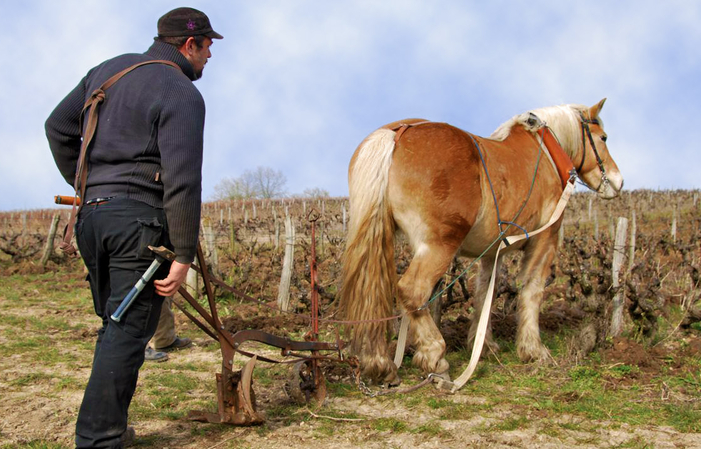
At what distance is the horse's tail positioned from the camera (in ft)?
12.6

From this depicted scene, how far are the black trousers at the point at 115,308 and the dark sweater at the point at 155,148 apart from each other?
80 mm

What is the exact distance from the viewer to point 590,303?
4.88 meters

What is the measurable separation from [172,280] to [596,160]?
4.57m

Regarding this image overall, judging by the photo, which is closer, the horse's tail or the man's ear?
the man's ear

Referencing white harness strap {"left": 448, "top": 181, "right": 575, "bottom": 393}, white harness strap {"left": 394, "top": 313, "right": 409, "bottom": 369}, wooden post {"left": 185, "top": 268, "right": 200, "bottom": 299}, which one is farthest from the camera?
wooden post {"left": 185, "top": 268, "right": 200, "bottom": 299}

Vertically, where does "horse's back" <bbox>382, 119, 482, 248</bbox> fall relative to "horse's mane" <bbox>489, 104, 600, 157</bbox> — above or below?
below

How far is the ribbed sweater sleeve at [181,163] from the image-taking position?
231 cm

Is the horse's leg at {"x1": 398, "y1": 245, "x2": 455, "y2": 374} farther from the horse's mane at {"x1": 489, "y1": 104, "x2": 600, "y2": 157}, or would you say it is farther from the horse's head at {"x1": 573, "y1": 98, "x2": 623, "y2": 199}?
the horse's head at {"x1": 573, "y1": 98, "x2": 623, "y2": 199}

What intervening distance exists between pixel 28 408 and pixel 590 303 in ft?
15.0

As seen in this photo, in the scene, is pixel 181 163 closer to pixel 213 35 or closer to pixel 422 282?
pixel 213 35

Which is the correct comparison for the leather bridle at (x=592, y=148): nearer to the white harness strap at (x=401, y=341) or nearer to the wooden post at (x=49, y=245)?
the white harness strap at (x=401, y=341)

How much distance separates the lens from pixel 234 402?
2.96 metres

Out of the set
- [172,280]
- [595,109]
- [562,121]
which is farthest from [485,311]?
[172,280]

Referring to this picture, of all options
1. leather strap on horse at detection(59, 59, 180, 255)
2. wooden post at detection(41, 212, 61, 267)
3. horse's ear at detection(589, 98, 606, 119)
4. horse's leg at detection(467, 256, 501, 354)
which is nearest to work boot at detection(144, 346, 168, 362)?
leather strap on horse at detection(59, 59, 180, 255)
